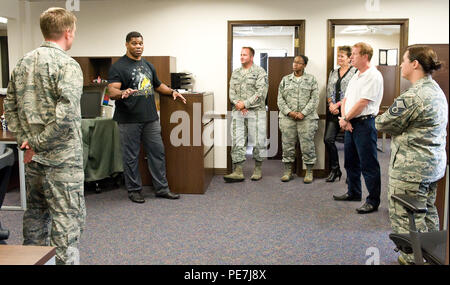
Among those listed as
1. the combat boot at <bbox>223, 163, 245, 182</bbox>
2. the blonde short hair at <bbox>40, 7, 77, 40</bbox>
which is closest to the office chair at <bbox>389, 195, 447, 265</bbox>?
the blonde short hair at <bbox>40, 7, 77, 40</bbox>

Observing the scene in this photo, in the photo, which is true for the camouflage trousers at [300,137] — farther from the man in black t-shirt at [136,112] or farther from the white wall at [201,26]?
the man in black t-shirt at [136,112]

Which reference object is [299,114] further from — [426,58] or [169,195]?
[426,58]

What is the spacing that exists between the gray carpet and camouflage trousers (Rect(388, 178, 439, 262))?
0.30 metres

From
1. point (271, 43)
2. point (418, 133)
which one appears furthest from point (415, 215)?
point (271, 43)

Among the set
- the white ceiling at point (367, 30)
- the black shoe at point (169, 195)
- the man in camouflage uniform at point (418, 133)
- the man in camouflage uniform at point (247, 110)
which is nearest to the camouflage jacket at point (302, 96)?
the man in camouflage uniform at point (247, 110)

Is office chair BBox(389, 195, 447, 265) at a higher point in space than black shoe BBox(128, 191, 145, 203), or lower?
higher

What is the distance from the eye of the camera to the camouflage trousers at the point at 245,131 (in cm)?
461

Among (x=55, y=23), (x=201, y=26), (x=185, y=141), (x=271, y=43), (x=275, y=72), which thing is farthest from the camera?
(x=271, y=43)

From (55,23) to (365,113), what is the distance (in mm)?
2265

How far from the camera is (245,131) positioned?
4652mm

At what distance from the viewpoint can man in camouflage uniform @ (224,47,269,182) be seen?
4527 millimetres

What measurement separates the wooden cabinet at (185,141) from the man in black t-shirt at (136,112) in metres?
0.12

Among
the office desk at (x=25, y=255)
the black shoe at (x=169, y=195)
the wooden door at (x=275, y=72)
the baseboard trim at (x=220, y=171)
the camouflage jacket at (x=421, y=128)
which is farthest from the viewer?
the wooden door at (x=275, y=72)

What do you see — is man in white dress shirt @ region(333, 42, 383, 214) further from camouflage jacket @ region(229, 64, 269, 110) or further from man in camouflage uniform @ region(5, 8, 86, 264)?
man in camouflage uniform @ region(5, 8, 86, 264)
